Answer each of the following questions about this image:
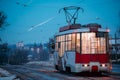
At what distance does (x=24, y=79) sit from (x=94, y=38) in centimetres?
610

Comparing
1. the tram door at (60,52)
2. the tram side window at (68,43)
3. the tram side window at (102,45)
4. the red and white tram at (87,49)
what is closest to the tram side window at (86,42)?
the red and white tram at (87,49)

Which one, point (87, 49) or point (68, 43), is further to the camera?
point (68, 43)

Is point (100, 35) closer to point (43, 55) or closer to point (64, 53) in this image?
point (64, 53)

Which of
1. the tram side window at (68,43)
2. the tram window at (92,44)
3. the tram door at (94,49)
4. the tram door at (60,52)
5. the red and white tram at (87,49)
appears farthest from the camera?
the tram door at (60,52)

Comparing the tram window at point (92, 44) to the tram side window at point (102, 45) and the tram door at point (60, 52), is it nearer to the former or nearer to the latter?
the tram side window at point (102, 45)

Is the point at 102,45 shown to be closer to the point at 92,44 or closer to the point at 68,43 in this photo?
the point at 92,44

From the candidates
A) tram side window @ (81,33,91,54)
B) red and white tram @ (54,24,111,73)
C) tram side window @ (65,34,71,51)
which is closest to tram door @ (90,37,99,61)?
red and white tram @ (54,24,111,73)

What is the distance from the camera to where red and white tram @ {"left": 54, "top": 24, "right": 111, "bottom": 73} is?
23.2m

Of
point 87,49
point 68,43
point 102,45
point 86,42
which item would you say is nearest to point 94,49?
point 87,49

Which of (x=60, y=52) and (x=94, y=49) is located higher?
(x=94, y=49)

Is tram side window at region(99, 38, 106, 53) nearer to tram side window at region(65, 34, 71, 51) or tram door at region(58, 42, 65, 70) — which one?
tram side window at region(65, 34, 71, 51)

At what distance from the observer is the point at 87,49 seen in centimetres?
2377

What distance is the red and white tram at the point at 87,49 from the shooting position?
23250 mm

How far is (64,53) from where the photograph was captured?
25891mm
